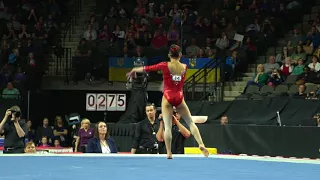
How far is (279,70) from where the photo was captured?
1820cm

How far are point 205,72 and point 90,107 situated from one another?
401 cm

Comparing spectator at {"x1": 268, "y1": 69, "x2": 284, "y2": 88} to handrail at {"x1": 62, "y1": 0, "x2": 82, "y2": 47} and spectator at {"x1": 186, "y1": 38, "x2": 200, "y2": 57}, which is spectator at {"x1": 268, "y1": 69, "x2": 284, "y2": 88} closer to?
spectator at {"x1": 186, "y1": 38, "x2": 200, "y2": 57}

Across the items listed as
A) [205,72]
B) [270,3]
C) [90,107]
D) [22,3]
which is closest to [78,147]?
[90,107]

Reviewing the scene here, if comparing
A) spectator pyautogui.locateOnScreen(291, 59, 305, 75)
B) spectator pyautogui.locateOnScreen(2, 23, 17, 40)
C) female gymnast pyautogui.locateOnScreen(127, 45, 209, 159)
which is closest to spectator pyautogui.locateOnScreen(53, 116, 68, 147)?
spectator pyautogui.locateOnScreen(2, 23, 17, 40)

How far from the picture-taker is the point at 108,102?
15969 mm

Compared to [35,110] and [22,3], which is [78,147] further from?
[22,3]

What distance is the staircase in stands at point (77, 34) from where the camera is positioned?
23375 mm

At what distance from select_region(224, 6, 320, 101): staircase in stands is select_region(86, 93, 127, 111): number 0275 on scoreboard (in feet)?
13.9


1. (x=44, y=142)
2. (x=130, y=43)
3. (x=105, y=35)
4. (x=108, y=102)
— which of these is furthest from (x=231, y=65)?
(x=44, y=142)

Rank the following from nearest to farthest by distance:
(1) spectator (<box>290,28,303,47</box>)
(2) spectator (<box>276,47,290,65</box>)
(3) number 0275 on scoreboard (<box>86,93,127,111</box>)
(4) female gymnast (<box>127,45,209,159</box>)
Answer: (4) female gymnast (<box>127,45,209,159</box>), (3) number 0275 on scoreboard (<box>86,93,127,111</box>), (2) spectator (<box>276,47,290,65</box>), (1) spectator (<box>290,28,303,47</box>)

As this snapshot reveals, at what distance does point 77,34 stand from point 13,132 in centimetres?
1327

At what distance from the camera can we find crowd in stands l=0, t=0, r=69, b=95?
21.5 m

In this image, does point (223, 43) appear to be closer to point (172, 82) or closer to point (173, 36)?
point (173, 36)

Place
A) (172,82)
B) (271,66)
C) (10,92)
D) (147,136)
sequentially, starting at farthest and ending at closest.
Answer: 1. (10,92)
2. (271,66)
3. (147,136)
4. (172,82)
